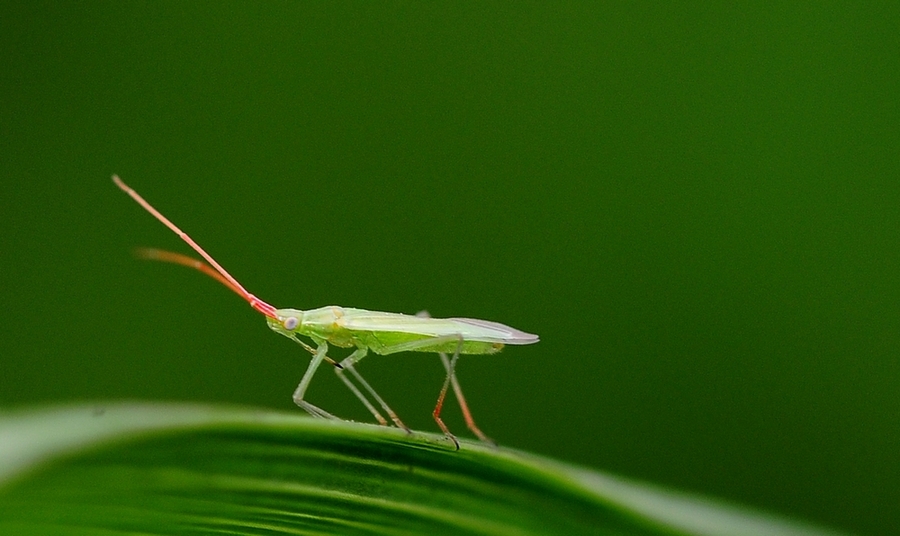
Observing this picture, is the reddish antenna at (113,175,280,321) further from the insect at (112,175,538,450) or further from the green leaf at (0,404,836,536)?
the green leaf at (0,404,836,536)

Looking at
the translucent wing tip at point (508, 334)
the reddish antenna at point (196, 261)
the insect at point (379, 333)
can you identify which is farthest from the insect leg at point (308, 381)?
the translucent wing tip at point (508, 334)

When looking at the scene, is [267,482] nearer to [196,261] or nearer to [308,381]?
[196,261]

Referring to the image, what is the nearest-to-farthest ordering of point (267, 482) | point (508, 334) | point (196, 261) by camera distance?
point (267, 482)
point (196, 261)
point (508, 334)

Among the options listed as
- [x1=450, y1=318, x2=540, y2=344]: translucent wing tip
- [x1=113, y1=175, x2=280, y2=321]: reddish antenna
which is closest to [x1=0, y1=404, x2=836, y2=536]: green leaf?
[x1=113, y1=175, x2=280, y2=321]: reddish antenna

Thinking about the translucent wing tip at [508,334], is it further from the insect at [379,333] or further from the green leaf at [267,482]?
the green leaf at [267,482]

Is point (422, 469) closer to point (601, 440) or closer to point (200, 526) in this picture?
point (200, 526)

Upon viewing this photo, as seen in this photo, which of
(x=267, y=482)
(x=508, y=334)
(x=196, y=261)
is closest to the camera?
(x=267, y=482)

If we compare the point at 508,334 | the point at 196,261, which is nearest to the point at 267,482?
the point at 196,261

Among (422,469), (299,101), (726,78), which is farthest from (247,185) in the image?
(422,469)
